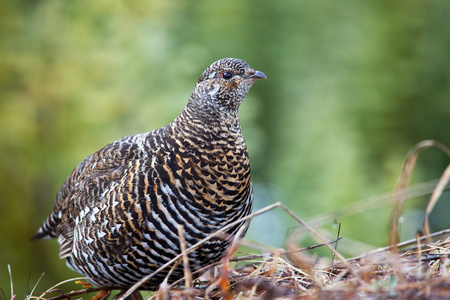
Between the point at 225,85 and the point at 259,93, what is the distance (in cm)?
820

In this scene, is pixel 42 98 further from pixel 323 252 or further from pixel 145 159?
pixel 323 252

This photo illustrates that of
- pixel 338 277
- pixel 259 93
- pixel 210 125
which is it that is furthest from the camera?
pixel 259 93

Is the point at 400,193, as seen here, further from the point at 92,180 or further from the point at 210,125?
the point at 92,180

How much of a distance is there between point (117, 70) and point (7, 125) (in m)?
1.42

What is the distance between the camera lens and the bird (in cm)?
233

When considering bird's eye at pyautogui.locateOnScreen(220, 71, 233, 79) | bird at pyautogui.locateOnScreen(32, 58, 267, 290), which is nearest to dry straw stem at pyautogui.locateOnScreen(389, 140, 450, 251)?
bird at pyautogui.locateOnScreen(32, 58, 267, 290)

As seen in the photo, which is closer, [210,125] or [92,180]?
[210,125]

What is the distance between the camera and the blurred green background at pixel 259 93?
18.9 feet

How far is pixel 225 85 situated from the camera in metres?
2.56

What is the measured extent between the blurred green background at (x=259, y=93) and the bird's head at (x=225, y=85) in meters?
1.55

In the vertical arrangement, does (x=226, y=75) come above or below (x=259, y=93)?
above

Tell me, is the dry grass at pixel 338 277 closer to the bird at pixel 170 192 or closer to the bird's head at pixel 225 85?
the bird at pixel 170 192

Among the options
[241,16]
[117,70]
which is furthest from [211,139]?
[241,16]

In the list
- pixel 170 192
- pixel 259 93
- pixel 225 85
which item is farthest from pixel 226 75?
pixel 259 93
